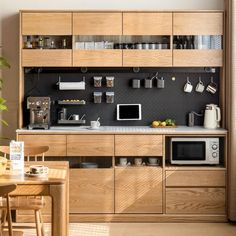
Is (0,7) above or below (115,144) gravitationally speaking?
above

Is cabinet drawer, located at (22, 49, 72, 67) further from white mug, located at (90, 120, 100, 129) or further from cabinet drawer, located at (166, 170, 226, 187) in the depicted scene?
cabinet drawer, located at (166, 170, 226, 187)

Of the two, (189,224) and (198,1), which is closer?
(189,224)

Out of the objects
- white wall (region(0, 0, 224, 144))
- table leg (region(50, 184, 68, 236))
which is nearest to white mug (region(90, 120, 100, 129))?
white wall (region(0, 0, 224, 144))

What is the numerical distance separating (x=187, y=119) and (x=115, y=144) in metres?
1.01

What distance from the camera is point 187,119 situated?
6.07 meters

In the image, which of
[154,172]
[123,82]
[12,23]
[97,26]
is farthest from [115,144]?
[12,23]

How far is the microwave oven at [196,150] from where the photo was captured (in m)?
5.55

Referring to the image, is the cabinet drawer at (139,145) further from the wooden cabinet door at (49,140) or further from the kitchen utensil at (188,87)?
the kitchen utensil at (188,87)

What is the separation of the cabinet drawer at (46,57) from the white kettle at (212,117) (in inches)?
61.2

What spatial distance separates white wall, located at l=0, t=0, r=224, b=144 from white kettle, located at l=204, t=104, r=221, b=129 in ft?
3.69

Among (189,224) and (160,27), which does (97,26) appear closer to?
(160,27)

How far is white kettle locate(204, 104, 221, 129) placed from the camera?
578 centimetres

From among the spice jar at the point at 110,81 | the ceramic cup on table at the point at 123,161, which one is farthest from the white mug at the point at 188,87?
the ceramic cup on table at the point at 123,161

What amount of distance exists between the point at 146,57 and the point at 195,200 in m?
1.55
